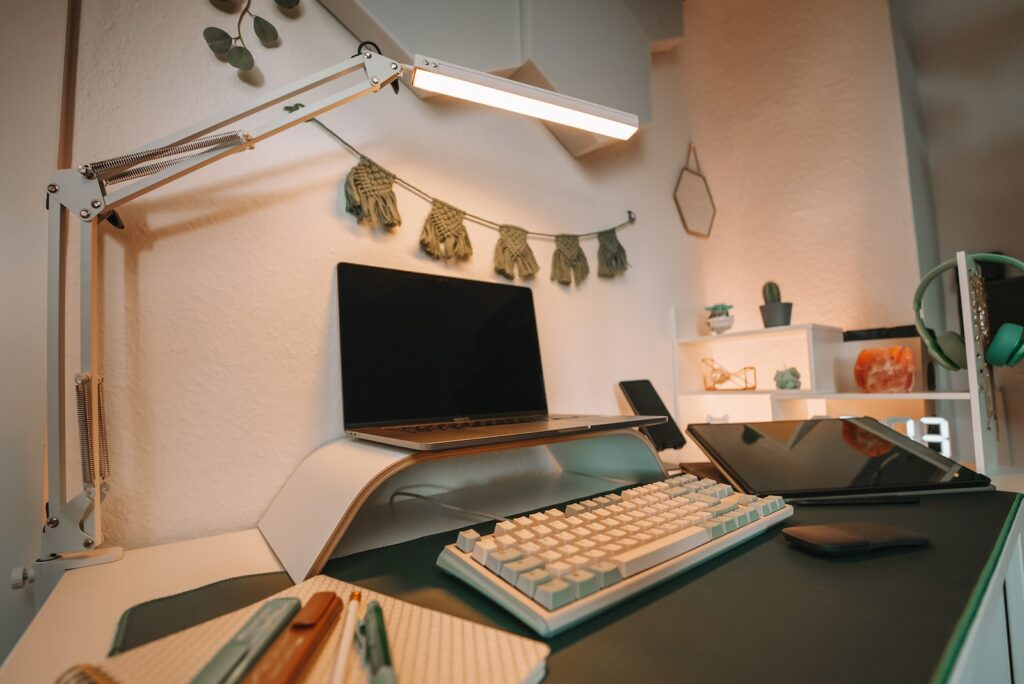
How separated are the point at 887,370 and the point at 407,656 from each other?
1502mm

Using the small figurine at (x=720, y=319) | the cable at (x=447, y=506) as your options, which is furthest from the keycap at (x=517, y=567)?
the small figurine at (x=720, y=319)

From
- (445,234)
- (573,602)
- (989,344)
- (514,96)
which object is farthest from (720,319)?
(573,602)

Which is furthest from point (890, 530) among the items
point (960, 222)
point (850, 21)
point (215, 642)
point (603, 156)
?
point (850, 21)

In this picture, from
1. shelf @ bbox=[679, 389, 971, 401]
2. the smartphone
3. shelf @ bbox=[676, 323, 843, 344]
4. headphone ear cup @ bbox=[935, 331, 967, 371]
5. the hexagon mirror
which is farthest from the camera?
the hexagon mirror

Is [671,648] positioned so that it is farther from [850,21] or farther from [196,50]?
[850,21]

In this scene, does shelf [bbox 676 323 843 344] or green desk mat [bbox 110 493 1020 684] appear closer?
green desk mat [bbox 110 493 1020 684]

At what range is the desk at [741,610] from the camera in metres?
0.28

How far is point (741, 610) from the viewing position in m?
0.34

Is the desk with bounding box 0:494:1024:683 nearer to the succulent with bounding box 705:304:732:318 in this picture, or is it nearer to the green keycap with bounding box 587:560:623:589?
the green keycap with bounding box 587:560:623:589

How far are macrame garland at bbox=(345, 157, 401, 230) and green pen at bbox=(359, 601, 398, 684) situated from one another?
2.17ft

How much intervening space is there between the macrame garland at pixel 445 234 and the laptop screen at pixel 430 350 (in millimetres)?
75

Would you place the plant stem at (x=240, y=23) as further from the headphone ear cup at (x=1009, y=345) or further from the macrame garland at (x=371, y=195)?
the headphone ear cup at (x=1009, y=345)

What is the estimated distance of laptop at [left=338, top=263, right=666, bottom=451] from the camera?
28.0 inches

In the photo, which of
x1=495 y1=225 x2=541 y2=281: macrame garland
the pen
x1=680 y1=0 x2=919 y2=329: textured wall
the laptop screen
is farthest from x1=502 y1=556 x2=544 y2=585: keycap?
x1=680 y1=0 x2=919 y2=329: textured wall
